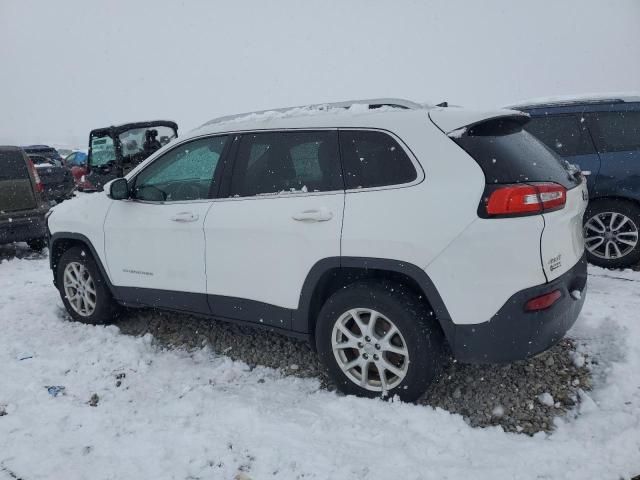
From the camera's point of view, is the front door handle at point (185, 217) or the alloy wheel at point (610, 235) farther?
the alloy wheel at point (610, 235)

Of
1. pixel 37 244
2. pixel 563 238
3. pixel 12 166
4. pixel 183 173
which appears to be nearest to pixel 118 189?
pixel 183 173

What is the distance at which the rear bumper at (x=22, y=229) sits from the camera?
24.4ft

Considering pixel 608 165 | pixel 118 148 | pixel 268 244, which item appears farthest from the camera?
pixel 118 148

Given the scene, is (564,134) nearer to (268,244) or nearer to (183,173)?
(268,244)

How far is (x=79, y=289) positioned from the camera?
4.79m

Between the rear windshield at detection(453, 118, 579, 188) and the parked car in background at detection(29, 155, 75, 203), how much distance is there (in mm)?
12597

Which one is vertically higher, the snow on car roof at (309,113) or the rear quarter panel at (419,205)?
the snow on car roof at (309,113)

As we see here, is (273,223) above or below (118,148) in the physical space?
below

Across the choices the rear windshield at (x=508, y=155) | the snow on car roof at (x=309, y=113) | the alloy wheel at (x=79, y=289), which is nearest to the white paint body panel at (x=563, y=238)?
the rear windshield at (x=508, y=155)

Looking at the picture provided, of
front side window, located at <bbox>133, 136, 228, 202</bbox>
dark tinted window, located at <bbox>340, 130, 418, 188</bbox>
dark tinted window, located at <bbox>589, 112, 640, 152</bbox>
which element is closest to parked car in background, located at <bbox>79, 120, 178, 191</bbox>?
front side window, located at <bbox>133, 136, 228, 202</bbox>

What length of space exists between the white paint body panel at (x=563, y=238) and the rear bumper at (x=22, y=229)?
7.51m

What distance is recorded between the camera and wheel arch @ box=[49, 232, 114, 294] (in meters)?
4.53

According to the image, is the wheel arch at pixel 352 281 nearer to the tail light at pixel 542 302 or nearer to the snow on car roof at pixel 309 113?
the tail light at pixel 542 302

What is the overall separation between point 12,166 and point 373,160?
703cm
